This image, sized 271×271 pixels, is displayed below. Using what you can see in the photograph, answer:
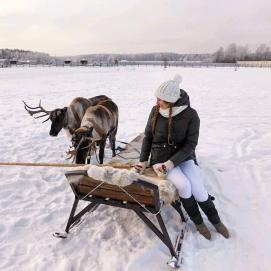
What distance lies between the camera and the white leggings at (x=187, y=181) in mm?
3900

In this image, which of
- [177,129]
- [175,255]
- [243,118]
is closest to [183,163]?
[177,129]

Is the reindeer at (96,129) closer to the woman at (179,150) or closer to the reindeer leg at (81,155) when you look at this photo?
the reindeer leg at (81,155)

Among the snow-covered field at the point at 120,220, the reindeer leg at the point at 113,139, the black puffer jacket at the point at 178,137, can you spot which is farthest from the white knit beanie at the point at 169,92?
the reindeer leg at the point at 113,139

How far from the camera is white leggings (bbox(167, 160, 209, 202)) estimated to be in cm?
390

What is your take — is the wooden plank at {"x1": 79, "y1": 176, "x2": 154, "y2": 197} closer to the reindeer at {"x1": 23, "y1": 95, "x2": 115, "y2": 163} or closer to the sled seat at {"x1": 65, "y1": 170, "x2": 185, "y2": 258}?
the sled seat at {"x1": 65, "y1": 170, "x2": 185, "y2": 258}

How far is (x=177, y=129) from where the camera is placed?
4.15 m

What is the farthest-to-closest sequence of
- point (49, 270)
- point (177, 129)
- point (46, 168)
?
point (46, 168) < point (177, 129) < point (49, 270)

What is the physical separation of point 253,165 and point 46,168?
374 centimetres

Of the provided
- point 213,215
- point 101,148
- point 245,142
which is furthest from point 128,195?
point 245,142

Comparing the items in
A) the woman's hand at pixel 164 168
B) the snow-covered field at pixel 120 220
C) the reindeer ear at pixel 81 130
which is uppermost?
the woman's hand at pixel 164 168

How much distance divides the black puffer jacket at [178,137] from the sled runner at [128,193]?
0.60 m

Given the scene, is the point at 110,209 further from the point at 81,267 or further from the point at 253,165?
the point at 253,165

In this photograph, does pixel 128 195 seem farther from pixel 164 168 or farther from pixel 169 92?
pixel 169 92

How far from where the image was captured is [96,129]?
6.35 meters
